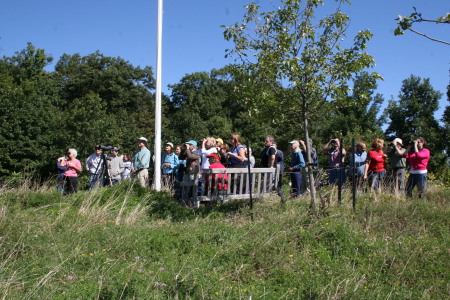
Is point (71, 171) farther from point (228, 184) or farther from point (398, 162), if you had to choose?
point (398, 162)

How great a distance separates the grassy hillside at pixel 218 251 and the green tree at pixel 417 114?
22265 mm

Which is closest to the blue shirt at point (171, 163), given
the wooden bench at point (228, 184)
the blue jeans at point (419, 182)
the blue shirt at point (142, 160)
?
the blue shirt at point (142, 160)

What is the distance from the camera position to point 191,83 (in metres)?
49.0

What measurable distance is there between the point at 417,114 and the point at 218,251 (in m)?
26.7

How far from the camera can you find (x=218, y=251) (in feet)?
17.1

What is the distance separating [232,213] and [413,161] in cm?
418

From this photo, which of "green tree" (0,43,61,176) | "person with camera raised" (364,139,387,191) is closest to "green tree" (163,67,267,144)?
"green tree" (0,43,61,176)

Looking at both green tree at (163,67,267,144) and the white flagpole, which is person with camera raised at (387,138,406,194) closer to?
the white flagpole

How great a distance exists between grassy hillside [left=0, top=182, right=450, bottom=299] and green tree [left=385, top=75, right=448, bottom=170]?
73.0 feet

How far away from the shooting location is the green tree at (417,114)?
27.9 metres

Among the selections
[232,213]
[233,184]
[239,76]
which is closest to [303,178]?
[233,184]

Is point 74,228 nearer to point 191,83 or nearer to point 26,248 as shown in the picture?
point 26,248

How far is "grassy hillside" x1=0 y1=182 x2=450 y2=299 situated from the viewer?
14.0ft

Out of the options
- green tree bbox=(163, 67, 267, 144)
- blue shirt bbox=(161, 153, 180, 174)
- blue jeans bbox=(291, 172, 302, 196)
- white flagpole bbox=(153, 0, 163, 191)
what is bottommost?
blue jeans bbox=(291, 172, 302, 196)
